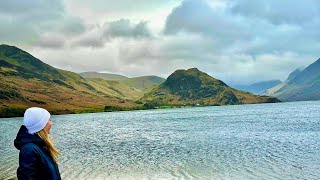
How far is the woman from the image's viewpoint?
7914 millimetres

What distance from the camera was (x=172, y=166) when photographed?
50906 mm

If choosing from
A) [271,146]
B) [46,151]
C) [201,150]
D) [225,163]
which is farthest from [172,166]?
[46,151]

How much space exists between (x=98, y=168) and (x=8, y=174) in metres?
11.0

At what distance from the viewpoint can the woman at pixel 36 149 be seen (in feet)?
26.0

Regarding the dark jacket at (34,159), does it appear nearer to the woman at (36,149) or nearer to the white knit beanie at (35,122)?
the woman at (36,149)

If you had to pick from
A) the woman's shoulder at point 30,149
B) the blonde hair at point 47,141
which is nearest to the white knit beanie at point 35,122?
the blonde hair at point 47,141

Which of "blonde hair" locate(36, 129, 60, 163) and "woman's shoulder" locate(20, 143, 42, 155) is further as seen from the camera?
"blonde hair" locate(36, 129, 60, 163)

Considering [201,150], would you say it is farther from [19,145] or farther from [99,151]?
[19,145]

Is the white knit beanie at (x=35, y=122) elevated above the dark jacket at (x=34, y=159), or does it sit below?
above

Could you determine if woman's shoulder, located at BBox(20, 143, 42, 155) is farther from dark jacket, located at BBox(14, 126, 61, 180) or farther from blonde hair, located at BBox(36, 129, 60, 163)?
blonde hair, located at BBox(36, 129, 60, 163)

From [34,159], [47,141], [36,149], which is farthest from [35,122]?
[34,159]

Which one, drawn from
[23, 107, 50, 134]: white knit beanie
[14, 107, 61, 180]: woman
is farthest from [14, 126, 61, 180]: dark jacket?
[23, 107, 50, 134]: white knit beanie

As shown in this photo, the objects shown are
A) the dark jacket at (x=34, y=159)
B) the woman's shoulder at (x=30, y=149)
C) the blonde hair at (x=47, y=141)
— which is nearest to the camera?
the dark jacket at (x=34, y=159)

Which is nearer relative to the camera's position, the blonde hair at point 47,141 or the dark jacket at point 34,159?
the dark jacket at point 34,159
